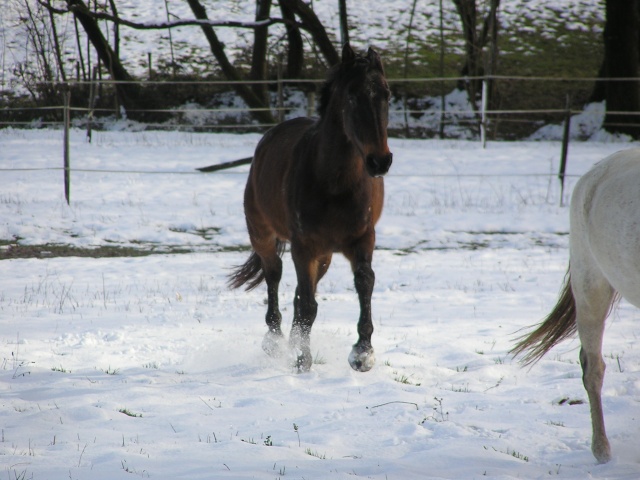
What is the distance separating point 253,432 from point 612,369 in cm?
227

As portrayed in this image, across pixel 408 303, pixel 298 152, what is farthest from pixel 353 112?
pixel 408 303

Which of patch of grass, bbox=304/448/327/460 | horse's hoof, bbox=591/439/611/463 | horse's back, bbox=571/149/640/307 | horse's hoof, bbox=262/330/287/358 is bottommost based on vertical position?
horse's hoof, bbox=262/330/287/358

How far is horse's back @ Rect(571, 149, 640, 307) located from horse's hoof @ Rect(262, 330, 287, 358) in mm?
2146

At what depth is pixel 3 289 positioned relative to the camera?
6414 millimetres

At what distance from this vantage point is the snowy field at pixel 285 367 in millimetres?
2832

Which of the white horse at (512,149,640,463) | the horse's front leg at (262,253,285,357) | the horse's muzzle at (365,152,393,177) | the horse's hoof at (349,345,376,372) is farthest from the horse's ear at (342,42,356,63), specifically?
the horse's front leg at (262,253,285,357)

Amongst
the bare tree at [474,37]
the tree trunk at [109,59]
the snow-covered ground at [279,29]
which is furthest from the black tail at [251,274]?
the snow-covered ground at [279,29]

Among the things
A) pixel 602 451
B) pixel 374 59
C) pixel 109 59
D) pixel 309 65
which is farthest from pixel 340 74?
pixel 309 65

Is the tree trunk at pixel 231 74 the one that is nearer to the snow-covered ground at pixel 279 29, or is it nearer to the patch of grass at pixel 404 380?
the snow-covered ground at pixel 279 29

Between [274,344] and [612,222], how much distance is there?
2503 mm

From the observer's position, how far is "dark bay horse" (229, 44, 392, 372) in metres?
3.87

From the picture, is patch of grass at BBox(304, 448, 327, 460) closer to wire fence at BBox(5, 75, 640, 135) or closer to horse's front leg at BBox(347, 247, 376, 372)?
horse's front leg at BBox(347, 247, 376, 372)

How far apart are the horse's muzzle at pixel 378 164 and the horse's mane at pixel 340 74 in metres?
0.59

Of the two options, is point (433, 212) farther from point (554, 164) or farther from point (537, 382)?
point (537, 382)
